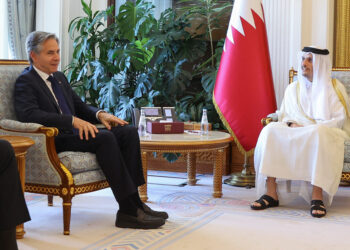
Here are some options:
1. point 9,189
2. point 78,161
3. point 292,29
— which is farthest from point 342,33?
point 9,189

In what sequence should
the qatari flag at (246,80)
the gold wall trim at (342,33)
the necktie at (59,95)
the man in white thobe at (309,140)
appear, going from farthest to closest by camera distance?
the gold wall trim at (342,33), the qatari flag at (246,80), the man in white thobe at (309,140), the necktie at (59,95)

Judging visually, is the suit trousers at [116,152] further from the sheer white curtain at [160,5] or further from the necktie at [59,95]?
the sheer white curtain at [160,5]

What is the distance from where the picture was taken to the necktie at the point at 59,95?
3.49 m

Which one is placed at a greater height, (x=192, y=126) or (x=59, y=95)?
(x=59, y=95)

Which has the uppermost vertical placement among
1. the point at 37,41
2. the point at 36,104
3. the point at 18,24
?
the point at 18,24

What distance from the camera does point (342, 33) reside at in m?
5.41

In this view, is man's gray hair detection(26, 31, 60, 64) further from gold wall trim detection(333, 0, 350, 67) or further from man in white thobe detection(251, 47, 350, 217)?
gold wall trim detection(333, 0, 350, 67)

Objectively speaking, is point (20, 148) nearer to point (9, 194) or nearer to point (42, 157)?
Answer: point (42, 157)

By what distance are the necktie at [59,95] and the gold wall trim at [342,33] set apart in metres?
3.14

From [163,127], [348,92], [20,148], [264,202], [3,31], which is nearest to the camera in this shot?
[20,148]

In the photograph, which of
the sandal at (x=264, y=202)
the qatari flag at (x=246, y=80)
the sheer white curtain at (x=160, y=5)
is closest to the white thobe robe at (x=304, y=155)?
the sandal at (x=264, y=202)

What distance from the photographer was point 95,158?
10.7 feet

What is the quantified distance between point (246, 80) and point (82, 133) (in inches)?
78.0

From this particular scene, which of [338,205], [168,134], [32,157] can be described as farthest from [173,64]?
[32,157]
